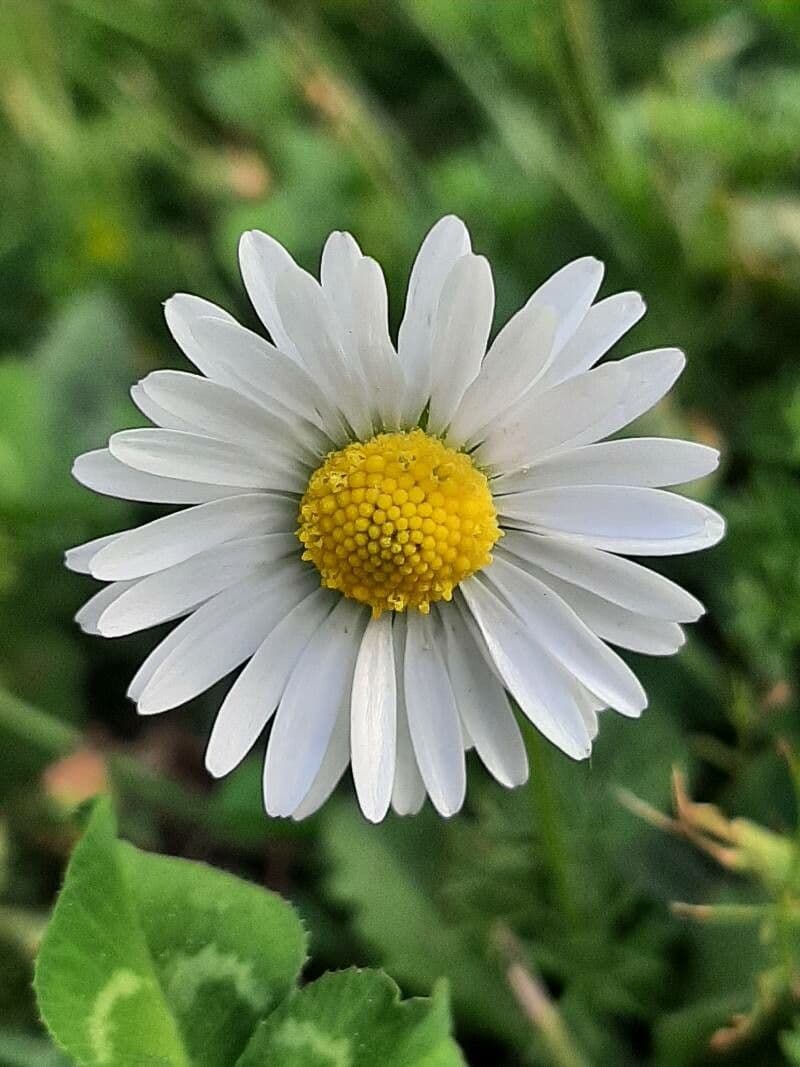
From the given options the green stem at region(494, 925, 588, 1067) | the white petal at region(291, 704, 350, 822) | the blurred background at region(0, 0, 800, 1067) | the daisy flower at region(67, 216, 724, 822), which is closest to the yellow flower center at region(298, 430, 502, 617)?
the daisy flower at region(67, 216, 724, 822)

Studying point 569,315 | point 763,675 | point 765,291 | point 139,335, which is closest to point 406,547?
point 569,315

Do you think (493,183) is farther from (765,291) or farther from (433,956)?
(433,956)

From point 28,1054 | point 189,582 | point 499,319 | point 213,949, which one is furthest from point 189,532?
point 499,319

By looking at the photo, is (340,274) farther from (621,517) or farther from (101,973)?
(101,973)

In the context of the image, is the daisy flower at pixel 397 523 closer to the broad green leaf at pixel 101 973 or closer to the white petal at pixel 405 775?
the white petal at pixel 405 775

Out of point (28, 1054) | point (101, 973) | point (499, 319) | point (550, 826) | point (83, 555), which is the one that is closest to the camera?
point (101, 973)

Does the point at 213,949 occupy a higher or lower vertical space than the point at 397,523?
lower

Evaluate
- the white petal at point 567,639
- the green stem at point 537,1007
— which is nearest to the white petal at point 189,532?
the white petal at point 567,639

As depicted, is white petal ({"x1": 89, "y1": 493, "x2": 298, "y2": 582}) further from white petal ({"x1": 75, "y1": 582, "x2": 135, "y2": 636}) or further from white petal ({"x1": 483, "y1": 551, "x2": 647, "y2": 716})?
white petal ({"x1": 483, "y1": 551, "x2": 647, "y2": 716})
